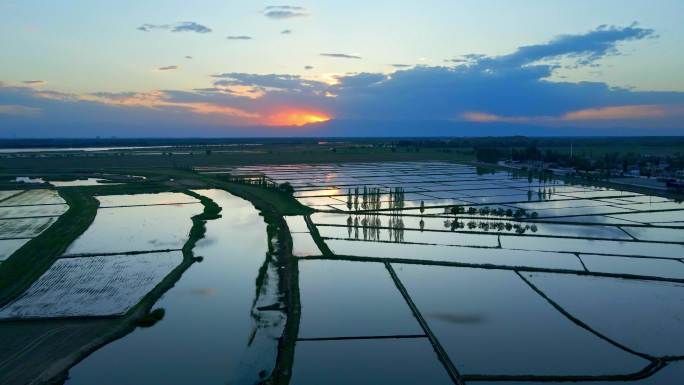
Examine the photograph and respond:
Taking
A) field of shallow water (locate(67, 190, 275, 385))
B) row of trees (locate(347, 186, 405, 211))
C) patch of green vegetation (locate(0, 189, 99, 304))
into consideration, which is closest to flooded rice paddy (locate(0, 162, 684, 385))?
field of shallow water (locate(67, 190, 275, 385))

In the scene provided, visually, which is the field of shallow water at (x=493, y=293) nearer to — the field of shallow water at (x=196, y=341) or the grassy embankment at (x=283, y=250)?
the grassy embankment at (x=283, y=250)

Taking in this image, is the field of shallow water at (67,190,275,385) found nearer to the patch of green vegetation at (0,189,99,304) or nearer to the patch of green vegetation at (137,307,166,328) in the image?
the patch of green vegetation at (137,307,166,328)

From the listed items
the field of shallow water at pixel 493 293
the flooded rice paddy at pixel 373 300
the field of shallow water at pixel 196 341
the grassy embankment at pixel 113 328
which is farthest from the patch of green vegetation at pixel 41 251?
the field of shallow water at pixel 493 293

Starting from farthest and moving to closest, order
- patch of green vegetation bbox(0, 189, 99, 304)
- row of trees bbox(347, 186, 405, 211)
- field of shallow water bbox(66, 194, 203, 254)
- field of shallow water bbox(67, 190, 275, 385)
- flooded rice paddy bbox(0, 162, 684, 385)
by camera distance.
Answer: row of trees bbox(347, 186, 405, 211), field of shallow water bbox(66, 194, 203, 254), patch of green vegetation bbox(0, 189, 99, 304), flooded rice paddy bbox(0, 162, 684, 385), field of shallow water bbox(67, 190, 275, 385)

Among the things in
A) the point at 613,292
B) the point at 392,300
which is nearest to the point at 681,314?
the point at 613,292

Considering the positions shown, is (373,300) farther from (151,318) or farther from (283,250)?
(283,250)

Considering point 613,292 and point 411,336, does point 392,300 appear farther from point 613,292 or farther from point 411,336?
point 613,292

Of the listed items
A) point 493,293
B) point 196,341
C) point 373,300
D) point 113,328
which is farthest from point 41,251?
point 493,293

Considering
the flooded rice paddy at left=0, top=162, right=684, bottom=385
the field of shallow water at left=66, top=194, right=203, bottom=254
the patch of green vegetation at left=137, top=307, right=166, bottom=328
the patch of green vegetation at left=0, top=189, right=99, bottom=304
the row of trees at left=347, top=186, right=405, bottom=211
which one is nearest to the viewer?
the flooded rice paddy at left=0, top=162, right=684, bottom=385

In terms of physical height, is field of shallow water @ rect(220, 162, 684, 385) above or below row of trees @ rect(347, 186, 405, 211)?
below
